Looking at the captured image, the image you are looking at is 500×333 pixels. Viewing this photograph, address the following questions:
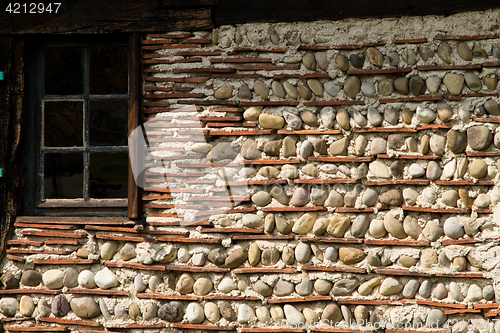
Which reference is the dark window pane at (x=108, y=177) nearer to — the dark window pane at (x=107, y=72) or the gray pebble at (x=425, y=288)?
the dark window pane at (x=107, y=72)

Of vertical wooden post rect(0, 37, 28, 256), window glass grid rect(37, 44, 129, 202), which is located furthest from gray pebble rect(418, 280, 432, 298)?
vertical wooden post rect(0, 37, 28, 256)

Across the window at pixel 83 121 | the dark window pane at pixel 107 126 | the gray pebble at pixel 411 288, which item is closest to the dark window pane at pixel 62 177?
the window at pixel 83 121

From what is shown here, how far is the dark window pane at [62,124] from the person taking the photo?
2918mm

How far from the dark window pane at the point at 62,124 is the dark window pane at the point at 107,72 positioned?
0.39 meters

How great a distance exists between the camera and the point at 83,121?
2.42 meters

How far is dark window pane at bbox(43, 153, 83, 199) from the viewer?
318 centimetres

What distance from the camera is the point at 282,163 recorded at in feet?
7.41

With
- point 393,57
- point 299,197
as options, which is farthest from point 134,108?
point 393,57

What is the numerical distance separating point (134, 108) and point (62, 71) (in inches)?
41.1

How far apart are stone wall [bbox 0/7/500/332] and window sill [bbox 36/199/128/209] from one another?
0.11 meters

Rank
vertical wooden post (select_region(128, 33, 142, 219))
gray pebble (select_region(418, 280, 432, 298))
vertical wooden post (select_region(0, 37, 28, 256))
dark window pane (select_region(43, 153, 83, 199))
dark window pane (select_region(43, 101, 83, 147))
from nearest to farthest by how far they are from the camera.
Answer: gray pebble (select_region(418, 280, 432, 298)) < vertical wooden post (select_region(128, 33, 142, 219)) < vertical wooden post (select_region(0, 37, 28, 256)) < dark window pane (select_region(43, 101, 83, 147)) < dark window pane (select_region(43, 153, 83, 199))

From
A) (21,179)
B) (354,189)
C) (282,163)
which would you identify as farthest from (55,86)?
(354,189)

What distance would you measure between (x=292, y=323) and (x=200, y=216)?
86cm

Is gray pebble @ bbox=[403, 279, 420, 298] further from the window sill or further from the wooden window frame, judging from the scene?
the window sill
